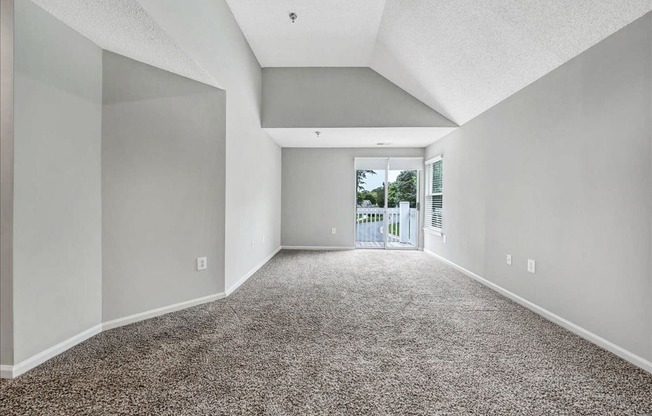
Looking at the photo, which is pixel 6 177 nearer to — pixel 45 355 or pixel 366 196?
pixel 45 355

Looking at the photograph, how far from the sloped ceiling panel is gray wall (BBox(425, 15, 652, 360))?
→ 0.13 metres

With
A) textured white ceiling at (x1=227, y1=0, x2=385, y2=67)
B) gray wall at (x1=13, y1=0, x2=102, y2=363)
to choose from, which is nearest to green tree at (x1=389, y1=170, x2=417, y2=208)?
textured white ceiling at (x1=227, y1=0, x2=385, y2=67)

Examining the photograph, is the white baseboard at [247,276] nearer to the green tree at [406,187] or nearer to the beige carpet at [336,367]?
the beige carpet at [336,367]

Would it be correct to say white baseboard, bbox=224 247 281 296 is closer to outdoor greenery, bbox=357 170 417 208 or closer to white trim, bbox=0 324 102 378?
white trim, bbox=0 324 102 378

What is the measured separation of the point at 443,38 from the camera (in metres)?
2.91

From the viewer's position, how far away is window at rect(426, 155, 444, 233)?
202 inches

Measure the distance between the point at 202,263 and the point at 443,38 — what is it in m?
3.20

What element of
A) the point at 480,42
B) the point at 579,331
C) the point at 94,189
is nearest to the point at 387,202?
the point at 480,42

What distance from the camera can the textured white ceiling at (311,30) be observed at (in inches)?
119

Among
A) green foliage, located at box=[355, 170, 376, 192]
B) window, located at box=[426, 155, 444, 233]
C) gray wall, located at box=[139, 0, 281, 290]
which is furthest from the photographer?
green foliage, located at box=[355, 170, 376, 192]

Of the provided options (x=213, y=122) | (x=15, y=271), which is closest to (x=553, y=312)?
(x=213, y=122)

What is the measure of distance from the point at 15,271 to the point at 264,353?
147cm

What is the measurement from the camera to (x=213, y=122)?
9.42 feet

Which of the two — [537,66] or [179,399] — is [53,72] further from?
[537,66]
